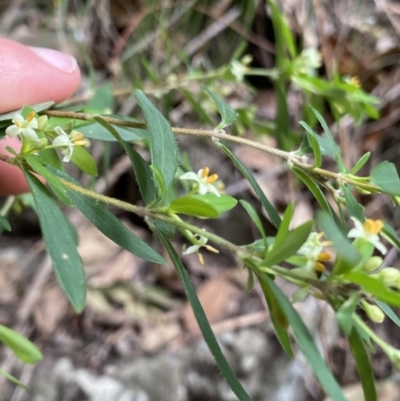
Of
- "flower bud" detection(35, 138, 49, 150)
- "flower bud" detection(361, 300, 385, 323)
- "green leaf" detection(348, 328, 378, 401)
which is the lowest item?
"green leaf" detection(348, 328, 378, 401)

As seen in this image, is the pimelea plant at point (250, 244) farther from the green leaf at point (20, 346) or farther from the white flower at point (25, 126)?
the green leaf at point (20, 346)

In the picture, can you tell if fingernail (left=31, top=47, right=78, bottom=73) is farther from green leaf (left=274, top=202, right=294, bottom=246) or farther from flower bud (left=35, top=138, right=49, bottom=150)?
green leaf (left=274, top=202, right=294, bottom=246)

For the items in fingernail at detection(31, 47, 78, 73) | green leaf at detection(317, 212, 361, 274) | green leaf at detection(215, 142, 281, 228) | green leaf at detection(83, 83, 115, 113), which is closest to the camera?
green leaf at detection(317, 212, 361, 274)

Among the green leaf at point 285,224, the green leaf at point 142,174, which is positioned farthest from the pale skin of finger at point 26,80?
the green leaf at point 285,224

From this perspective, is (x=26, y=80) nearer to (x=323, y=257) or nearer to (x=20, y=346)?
(x=20, y=346)

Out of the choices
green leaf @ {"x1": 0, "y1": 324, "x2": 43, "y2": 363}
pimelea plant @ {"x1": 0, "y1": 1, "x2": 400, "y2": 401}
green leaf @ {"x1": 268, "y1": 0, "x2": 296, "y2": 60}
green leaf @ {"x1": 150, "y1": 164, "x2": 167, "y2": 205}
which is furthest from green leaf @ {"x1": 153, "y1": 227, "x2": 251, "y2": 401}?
green leaf @ {"x1": 268, "y1": 0, "x2": 296, "y2": 60}

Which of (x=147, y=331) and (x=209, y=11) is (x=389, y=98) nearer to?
(x=209, y=11)

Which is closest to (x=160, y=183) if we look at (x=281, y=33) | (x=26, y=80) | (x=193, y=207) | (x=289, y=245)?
(x=193, y=207)
